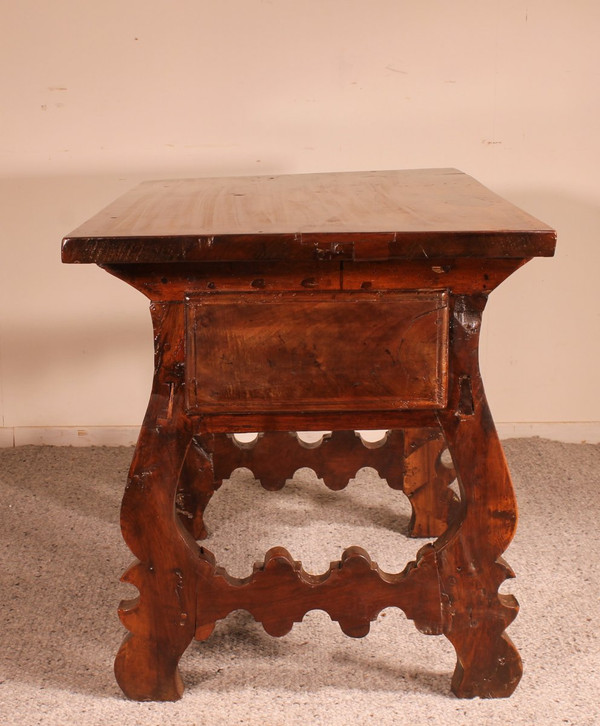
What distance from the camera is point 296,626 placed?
4.62 ft

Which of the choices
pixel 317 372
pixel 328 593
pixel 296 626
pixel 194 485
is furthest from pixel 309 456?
pixel 317 372

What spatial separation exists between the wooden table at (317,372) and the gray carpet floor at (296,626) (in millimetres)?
73

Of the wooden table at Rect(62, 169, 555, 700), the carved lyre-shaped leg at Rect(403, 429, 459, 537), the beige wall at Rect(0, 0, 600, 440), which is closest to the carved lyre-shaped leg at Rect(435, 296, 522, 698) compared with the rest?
the wooden table at Rect(62, 169, 555, 700)

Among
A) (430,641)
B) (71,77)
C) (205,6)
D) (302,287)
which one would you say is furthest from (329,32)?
(430,641)

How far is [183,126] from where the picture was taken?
2.00 meters

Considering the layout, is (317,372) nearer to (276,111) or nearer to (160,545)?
(160,545)

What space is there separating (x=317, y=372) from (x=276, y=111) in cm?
104

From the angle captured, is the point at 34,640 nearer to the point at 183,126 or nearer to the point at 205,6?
the point at 183,126

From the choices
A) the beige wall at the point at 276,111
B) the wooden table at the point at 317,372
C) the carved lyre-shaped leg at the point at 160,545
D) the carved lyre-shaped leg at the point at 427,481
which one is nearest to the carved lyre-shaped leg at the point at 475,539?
the wooden table at the point at 317,372

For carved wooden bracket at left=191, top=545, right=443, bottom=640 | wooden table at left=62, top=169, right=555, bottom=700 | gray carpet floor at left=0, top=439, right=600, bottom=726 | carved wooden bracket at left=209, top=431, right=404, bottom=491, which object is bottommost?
gray carpet floor at left=0, top=439, right=600, bottom=726

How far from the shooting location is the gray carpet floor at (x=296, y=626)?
1206 mm

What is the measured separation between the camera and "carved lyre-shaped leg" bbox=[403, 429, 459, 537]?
165 cm

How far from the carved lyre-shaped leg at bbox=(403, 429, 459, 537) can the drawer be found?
1.74 feet

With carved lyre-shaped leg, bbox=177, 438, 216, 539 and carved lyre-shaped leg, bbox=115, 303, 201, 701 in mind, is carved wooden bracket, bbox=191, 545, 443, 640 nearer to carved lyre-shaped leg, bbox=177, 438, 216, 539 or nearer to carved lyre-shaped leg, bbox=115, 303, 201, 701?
carved lyre-shaped leg, bbox=115, 303, 201, 701
